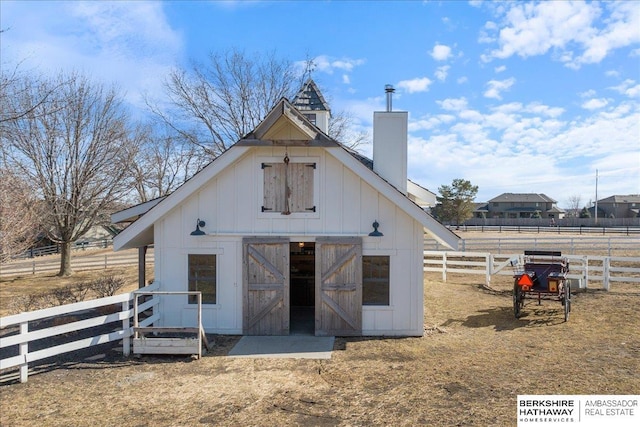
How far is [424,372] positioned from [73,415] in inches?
220

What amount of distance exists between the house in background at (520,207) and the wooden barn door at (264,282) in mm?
78664

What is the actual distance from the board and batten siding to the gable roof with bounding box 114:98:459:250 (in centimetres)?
31

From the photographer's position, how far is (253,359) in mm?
7824

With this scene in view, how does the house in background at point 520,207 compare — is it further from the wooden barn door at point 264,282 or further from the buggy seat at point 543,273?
the wooden barn door at point 264,282

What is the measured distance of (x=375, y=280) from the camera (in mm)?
9391

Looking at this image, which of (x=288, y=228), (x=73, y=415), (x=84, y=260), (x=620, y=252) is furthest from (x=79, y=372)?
(x=620, y=252)

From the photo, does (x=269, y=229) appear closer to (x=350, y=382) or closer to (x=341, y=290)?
(x=341, y=290)

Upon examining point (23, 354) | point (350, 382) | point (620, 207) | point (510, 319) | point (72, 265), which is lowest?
point (350, 382)

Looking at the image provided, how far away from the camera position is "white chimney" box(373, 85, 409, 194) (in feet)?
33.8

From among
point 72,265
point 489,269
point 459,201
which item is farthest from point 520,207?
point 72,265

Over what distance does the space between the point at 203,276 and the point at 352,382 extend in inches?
182

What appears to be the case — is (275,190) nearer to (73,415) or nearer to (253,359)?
(253,359)

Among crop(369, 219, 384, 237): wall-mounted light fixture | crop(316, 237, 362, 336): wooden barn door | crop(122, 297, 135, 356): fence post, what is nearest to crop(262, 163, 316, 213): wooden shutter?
crop(316, 237, 362, 336): wooden barn door

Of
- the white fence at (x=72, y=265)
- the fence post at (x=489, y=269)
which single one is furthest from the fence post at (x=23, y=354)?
the white fence at (x=72, y=265)
